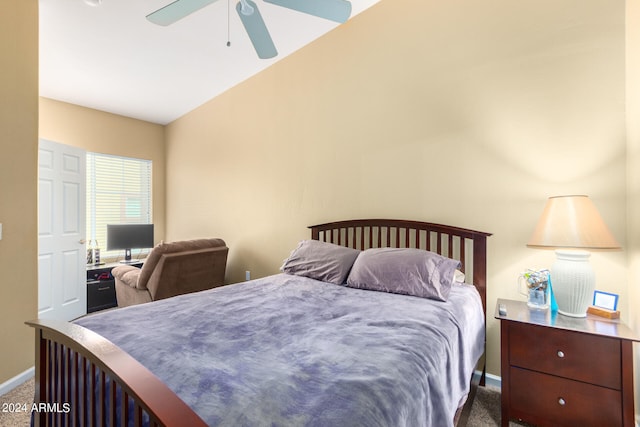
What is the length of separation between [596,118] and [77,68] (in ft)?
15.5

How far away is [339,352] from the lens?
3.78 ft

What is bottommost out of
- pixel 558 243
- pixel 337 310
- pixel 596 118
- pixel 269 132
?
pixel 337 310

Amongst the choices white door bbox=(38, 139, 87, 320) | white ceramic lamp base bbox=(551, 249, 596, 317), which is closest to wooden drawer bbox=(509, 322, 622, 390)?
white ceramic lamp base bbox=(551, 249, 596, 317)

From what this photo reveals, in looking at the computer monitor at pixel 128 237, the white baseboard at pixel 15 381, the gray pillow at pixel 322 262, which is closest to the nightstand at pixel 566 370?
the gray pillow at pixel 322 262

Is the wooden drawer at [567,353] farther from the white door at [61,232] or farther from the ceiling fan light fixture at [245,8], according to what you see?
the white door at [61,232]

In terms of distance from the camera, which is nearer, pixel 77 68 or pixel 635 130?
pixel 635 130

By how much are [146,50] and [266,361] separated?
3.36 m

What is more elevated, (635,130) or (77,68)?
(77,68)

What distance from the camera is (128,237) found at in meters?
4.38

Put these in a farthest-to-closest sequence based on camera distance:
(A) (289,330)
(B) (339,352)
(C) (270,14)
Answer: (C) (270,14)
(A) (289,330)
(B) (339,352)

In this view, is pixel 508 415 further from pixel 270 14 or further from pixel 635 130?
pixel 270 14

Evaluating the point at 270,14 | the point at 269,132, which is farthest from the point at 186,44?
the point at 269,132

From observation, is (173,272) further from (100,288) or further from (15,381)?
(100,288)

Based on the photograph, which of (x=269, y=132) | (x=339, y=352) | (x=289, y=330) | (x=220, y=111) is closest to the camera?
(x=339, y=352)
